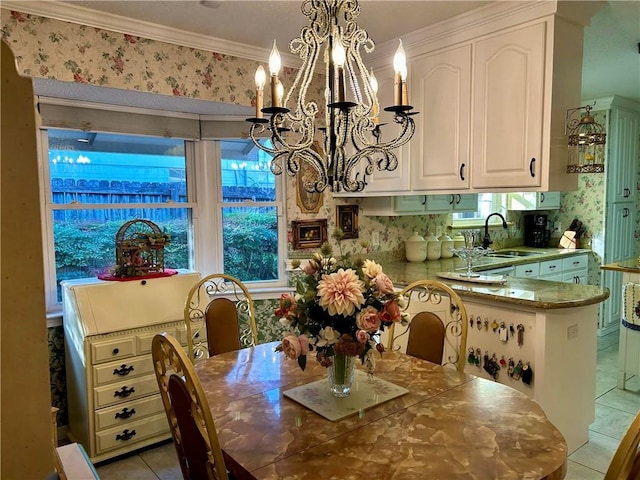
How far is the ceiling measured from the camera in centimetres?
237

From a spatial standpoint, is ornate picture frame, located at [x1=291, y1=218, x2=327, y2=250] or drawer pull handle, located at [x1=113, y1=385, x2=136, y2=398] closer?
drawer pull handle, located at [x1=113, y1=385, x2=136, y2=398]

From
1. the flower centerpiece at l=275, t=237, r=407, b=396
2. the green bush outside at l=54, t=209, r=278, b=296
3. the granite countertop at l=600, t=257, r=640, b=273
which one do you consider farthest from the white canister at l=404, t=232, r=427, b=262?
the flower centerpiece at l=275, t=237, r=407, b=396

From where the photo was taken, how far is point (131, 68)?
2615mm

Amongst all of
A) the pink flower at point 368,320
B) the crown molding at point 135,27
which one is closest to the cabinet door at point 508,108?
the crown molding at point 135,27

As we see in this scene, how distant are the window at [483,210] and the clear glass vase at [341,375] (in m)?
3.05

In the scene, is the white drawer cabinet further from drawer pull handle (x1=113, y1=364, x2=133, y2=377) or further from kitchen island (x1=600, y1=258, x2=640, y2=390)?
kitchen island (x1=600, y1=258, x2=640, y2=390)

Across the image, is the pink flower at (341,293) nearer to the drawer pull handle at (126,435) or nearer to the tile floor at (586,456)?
the tile floor at (586,456)

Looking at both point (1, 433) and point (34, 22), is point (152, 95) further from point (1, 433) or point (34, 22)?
point (1, 433)

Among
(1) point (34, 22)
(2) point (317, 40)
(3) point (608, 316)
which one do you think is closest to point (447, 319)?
(2) point (317, 40)

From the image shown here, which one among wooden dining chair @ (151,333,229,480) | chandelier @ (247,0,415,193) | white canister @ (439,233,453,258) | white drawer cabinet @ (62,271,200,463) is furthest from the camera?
white canister @ (439,233,453,258)

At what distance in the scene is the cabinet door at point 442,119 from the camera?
8.95 feet

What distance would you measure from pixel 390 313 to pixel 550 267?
334cm

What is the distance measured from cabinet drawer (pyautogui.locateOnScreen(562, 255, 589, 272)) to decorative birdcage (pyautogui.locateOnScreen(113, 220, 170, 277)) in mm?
3672

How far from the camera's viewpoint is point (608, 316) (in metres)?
4.79
